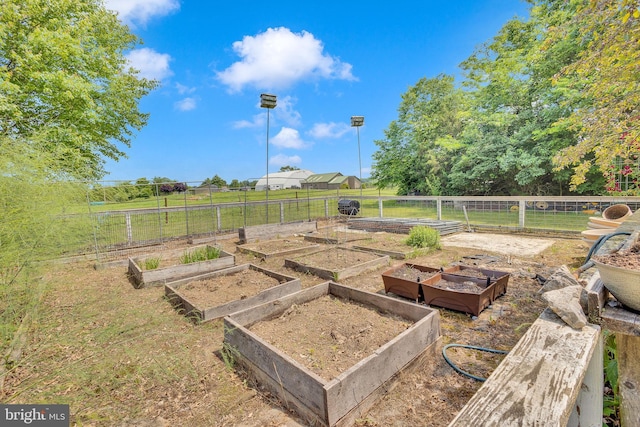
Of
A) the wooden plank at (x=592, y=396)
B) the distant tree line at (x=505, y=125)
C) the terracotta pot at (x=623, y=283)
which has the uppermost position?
the distant tree line at (x=505, y=125)

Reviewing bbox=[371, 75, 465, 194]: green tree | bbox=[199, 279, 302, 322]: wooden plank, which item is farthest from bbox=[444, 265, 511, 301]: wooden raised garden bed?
bbox=[371, 75, 465, 194]: green tree

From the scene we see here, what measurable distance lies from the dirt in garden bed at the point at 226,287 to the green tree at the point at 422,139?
575 inches

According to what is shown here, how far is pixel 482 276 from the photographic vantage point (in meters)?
4.20

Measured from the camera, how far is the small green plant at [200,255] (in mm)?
5887

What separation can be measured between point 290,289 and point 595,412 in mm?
3521

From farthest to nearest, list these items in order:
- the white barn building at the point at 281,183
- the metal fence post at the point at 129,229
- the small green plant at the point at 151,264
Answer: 1. the white barn building at the point at 281,183
2. the metal fence post at the point at 129,229
3. the small green plant at the point at 151,264

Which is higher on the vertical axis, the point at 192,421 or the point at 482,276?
the point at 482,276

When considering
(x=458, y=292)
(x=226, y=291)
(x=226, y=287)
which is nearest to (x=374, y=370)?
(x=458, y=292)

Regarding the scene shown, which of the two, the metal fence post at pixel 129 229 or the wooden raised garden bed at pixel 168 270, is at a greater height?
the metal fence post at pixel 129 229

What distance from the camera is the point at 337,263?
5.79 m

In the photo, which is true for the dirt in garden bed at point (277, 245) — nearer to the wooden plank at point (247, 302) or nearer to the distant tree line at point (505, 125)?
the wooden plank at point (247, 302)

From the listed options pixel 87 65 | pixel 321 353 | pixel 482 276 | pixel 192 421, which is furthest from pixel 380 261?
pixel 87 65

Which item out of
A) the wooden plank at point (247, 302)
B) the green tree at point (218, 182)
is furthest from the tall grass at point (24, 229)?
the green tree at point (218, 182)

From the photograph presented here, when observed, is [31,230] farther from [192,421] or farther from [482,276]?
[482,276]
